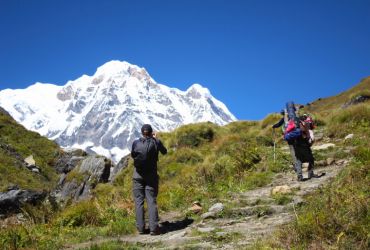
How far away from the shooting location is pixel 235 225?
9477mm

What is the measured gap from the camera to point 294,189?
11883 mm

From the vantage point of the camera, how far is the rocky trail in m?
8.12

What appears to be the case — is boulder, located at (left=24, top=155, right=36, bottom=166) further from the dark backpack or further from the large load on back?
the dark backpack

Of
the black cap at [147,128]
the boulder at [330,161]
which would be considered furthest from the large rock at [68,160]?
the black cap at [147,128]

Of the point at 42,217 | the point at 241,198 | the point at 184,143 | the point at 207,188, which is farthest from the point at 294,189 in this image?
the point at 184,143

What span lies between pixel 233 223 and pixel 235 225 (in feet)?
0.80

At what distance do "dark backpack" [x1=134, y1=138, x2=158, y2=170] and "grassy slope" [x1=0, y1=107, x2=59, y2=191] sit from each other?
14265mm

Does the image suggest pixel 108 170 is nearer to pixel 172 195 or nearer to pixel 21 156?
pixel 21 156

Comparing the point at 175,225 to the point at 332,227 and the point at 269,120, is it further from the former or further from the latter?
the point at 269,120

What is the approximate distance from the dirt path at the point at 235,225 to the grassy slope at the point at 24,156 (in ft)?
48.8

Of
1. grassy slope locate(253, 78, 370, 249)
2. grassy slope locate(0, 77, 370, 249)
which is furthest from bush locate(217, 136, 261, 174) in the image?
grassy slope locate(253, 78, 370, 249)

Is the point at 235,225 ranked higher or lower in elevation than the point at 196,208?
lower

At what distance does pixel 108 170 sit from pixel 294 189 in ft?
55.9

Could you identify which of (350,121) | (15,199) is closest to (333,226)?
(15,199)
